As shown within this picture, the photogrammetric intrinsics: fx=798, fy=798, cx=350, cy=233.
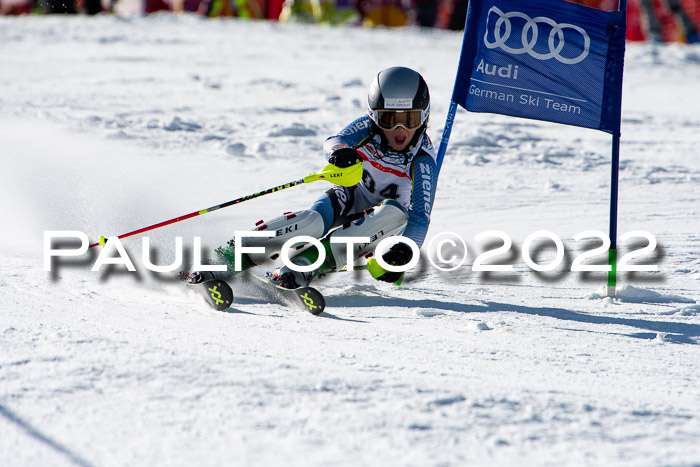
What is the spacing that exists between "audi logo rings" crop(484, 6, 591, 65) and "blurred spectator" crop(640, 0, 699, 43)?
12.9m

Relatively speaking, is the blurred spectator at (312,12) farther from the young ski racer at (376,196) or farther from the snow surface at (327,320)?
the young ski racer at (376,196)

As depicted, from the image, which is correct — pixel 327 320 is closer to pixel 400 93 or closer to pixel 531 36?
pixel 400 93

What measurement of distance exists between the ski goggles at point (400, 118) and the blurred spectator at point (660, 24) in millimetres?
13376

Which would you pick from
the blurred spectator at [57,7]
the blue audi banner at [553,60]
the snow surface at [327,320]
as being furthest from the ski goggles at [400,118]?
the blurred spectator at [57,7]

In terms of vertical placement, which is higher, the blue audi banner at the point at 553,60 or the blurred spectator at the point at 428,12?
the blurred spectator at the point at 428,12

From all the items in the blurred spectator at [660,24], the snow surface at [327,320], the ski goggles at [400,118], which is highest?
the blurred spectator at [660,24]

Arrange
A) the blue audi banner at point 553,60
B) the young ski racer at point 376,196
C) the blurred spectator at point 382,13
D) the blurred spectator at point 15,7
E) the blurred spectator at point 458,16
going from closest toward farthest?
the young ski racer at point 376,196
the blue audi banner at point 553,60
the blurred spectator at point 458,16
the blurred spectator at point 382,13
the blurred spectator at point 15,7

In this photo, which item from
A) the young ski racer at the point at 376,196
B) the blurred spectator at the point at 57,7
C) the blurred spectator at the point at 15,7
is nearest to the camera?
the young ski racer at the point at 376,196

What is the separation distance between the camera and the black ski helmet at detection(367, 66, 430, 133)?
4.38m

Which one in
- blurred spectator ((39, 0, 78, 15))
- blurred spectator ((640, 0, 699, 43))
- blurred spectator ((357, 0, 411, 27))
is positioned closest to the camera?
blurred spectator ((640, 0, 699, 43))

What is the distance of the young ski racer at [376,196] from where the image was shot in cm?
417

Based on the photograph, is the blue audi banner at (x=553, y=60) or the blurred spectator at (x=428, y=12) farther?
the blurred spectator at (x=428, y=12)

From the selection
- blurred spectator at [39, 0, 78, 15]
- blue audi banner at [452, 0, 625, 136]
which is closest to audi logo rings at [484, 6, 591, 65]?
blue audi banner at [452, 0, 625, 136]

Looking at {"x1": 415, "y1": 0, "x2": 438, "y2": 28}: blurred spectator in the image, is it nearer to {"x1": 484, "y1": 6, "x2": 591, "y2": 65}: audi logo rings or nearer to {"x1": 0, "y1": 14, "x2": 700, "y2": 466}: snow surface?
{"x1": 0, "y1": 14, "x2": 700, "y2": 466}: snow surface
